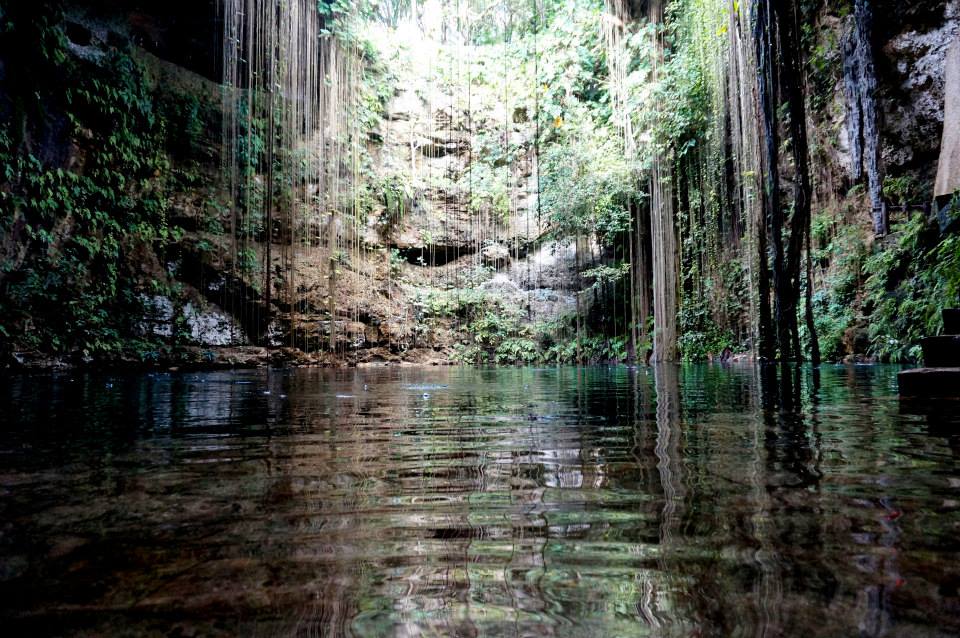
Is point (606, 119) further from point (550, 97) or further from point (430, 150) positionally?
point (430, 150)

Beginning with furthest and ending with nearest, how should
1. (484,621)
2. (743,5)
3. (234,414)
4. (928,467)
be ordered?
(743,5) → (234,414) → (928,467) → (484,621)

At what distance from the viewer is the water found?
363 millimetres

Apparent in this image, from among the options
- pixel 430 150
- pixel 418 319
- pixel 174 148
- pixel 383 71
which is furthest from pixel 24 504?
pixel 383 71

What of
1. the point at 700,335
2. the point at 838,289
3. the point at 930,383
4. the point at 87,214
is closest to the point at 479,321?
the point at 700,335

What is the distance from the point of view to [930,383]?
2.10m

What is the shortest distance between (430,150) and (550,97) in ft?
9.10

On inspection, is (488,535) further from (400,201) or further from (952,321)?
(400,201)

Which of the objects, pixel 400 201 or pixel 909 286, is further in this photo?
pixel 400 201

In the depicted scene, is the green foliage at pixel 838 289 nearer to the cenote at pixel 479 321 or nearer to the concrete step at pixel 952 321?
the cenote at pixel 479 321

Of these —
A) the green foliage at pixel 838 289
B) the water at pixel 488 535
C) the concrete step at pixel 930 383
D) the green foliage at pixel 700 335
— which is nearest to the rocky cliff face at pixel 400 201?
the green foliage at pixel 838 289

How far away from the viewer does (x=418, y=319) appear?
11.0 metres

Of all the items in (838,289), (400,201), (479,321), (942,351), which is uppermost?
Result: (400,201)

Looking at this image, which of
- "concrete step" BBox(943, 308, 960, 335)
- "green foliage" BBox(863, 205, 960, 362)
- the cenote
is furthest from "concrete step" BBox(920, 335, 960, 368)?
"green foliage" BBox(863, 205, 960, 362)

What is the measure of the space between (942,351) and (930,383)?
0.23m
